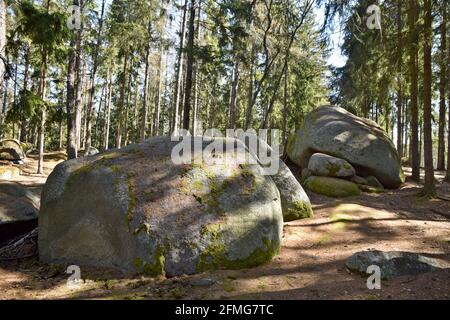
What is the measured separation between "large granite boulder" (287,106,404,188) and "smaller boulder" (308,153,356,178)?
66cm

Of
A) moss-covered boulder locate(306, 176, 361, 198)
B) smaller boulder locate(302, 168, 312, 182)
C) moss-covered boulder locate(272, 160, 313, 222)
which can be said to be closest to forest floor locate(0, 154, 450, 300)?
moss-covered boulder locate(272, 160, 313, 222)

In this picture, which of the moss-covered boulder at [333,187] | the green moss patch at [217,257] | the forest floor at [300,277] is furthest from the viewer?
the moss-covered boulder at [333,187]

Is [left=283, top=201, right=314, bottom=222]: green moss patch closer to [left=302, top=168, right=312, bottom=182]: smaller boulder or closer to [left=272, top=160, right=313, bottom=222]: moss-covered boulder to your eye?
[left=272, top=160, right=313, bottom=222]: moss-covered boulder

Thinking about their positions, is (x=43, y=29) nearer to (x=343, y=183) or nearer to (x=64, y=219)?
(x=64, y=219)

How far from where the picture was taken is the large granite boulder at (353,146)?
13.1 m

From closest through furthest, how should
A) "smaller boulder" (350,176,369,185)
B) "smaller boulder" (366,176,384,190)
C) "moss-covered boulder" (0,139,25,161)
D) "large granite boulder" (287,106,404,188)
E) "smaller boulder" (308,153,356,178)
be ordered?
1. "smaller boulder" (308,153,356,178)
2. "smaller boulder" (350,176,369,185)
3. "smaller boulder" (366,176,384,190)
4. "large granite boulder" (287,106,404,188)
5. "moss-covered boulder" (0,139,25,161)

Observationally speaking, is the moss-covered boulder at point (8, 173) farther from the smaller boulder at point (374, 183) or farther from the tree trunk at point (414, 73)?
the tree trunk at point (414, 73)

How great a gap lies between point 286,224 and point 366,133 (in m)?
7.25

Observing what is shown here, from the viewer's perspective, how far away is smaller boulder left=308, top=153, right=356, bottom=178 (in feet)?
40.6

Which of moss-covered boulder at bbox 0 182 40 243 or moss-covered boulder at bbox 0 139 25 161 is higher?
moss-covered boulder at bbox 0 139 25 161

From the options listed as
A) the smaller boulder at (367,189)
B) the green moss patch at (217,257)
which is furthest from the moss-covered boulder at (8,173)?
the smaller boulder at (367,189)

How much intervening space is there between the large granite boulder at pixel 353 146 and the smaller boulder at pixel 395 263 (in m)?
8.12
